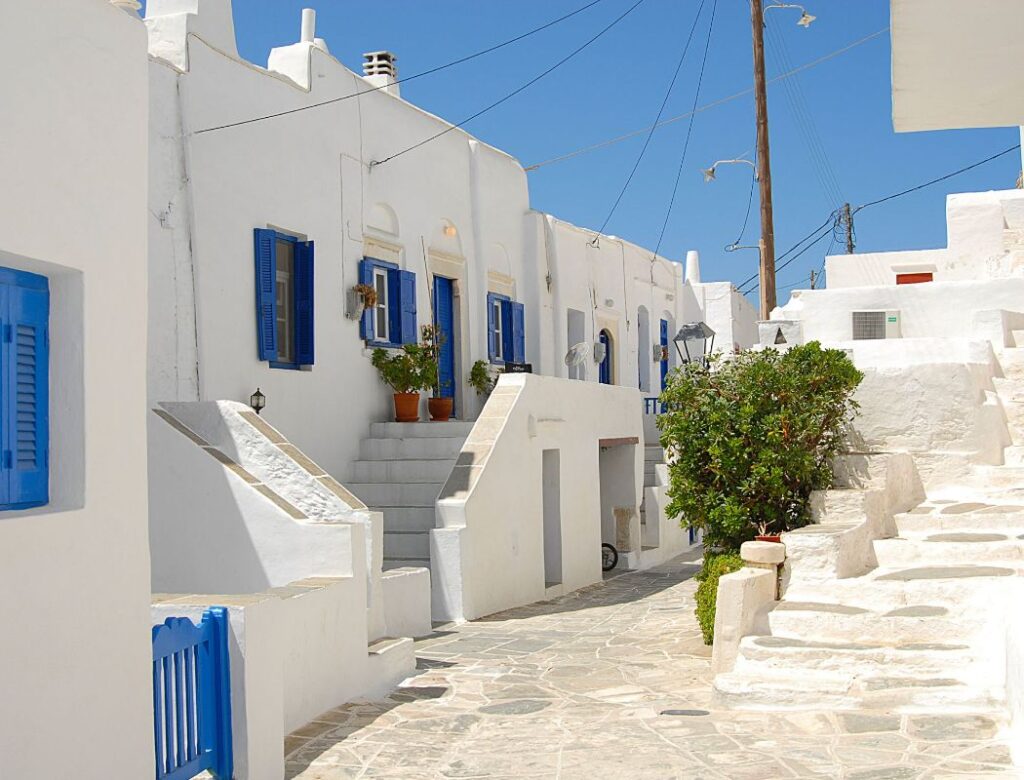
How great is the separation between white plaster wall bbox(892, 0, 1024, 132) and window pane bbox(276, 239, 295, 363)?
894 centimetres

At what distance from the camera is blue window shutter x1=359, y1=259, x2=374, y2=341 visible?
594 inches

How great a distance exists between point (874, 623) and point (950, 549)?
166 centimetres

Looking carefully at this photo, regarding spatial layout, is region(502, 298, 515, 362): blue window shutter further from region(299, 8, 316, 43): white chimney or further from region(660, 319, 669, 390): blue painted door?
region(660, 319, 669, 390): blue painted door

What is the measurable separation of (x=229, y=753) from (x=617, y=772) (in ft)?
7.17

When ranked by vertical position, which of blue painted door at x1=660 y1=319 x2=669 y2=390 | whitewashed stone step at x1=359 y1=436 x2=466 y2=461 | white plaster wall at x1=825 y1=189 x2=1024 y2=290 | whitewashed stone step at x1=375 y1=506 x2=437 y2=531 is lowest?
whitewashed stone step at x1=375 y1=506 x2=437 y2=531

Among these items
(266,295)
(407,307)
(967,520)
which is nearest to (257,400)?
(266,295)

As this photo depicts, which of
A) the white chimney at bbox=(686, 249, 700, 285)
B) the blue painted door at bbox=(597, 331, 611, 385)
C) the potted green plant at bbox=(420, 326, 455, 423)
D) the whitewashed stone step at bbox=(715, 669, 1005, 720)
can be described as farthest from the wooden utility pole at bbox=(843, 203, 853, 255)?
the whitewashed stone step at bbox=(715, 669, 1005, 720)

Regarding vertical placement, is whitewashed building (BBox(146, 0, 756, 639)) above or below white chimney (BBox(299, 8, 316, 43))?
below

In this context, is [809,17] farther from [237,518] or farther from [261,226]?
[237,518]

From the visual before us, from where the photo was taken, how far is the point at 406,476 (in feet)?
47.8

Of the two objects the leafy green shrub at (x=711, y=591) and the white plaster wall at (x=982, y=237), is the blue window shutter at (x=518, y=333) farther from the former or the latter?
the leafy green shrub at (x=711, y=591)

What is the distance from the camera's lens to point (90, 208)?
5.31 metres

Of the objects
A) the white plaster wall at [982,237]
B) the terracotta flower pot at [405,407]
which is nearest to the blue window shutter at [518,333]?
the terracotta flower pot at [405,407]

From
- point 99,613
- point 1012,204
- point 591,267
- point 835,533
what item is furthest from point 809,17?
point 99,613
